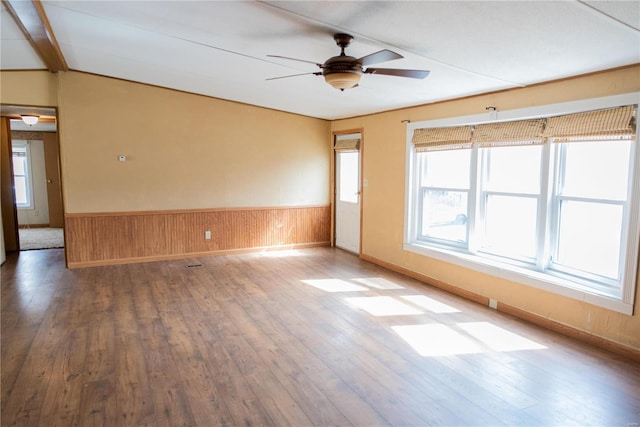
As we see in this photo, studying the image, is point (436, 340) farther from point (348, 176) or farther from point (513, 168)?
point (348, 176)

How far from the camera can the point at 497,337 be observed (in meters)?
3.37

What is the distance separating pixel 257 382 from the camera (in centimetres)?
264

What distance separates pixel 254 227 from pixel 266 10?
439cm

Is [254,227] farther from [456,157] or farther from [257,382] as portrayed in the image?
[257,382]

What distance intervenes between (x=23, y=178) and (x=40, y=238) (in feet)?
7.25

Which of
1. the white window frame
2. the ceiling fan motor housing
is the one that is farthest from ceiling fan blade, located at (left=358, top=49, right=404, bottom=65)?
the white window frame

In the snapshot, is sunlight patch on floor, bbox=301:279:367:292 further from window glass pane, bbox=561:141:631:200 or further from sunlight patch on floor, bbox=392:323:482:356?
window glass pane, bbox=561:141:631:200

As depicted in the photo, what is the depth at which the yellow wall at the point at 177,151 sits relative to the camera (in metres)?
5.39

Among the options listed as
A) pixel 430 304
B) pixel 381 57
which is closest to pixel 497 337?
pixel 430 304

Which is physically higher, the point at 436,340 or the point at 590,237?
the point at 590,237

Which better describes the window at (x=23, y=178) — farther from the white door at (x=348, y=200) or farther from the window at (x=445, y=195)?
the window at (x=445, y=195)

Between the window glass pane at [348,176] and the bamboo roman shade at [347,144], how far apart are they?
0.12 m

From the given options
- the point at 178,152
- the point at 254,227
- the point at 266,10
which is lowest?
the point at 254,227

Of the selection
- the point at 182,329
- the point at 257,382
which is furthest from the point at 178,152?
the point at 257,382
